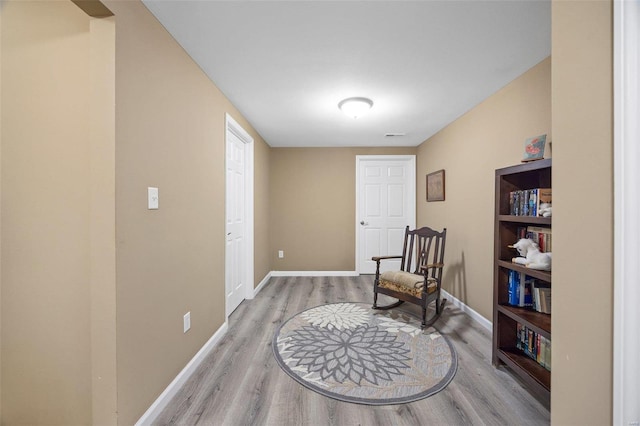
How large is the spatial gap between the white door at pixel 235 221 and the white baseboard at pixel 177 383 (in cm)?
61

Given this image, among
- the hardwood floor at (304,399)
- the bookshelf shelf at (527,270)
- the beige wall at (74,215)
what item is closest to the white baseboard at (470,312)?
the hardwood floor at (304,399)

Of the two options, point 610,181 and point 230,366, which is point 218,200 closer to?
point 230,366

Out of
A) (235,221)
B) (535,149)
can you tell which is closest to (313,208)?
(235,221)

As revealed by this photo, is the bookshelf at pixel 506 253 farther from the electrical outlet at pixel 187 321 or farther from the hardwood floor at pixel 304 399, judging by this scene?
the electrical outlet at pixel 187 321

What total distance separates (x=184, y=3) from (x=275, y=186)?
3.12 meters

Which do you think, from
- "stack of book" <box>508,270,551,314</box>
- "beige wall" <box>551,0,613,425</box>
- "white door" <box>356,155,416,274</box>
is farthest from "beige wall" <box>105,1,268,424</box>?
"white door" <box>356,155,416,274</box>

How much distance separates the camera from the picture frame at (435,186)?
3.38 metres

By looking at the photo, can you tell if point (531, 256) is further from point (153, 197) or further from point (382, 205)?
point (382, 205)

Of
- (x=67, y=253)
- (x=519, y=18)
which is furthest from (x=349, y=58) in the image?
(x=67, y=253)

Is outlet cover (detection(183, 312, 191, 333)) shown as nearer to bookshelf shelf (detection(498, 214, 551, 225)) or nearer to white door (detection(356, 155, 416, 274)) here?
bookshelf shelf (detection(498, 214, 551, 225))

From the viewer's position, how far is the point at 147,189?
1369 millimetres

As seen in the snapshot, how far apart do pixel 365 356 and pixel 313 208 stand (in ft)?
8.92

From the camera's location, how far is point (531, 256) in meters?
1.60

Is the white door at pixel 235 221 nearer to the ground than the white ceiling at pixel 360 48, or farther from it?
nearer to the ground
